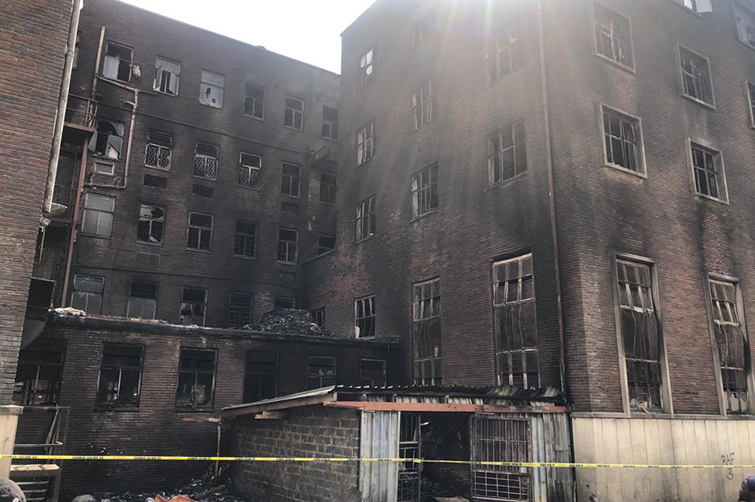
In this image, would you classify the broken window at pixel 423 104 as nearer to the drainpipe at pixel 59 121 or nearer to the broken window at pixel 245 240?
the broken window at pixel 245 240

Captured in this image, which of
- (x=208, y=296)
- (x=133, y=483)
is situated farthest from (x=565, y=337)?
(x=208, y=296)

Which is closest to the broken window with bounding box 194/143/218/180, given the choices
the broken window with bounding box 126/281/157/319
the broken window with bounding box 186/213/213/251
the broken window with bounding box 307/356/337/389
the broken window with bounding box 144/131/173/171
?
the broken window with bounding box 144/131/173/171

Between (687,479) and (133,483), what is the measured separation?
14.5m

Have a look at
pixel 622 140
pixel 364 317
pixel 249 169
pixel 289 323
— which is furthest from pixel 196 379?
pixel 622 140

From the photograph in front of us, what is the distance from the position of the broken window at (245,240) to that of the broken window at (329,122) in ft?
22.7

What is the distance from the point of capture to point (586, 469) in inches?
476

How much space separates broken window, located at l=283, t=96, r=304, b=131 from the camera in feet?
94.7

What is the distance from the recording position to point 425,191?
63.4ft

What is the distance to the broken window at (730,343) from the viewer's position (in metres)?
15.5

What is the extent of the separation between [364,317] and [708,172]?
40.7 feet

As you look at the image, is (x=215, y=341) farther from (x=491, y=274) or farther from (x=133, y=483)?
(x=491, y=274)

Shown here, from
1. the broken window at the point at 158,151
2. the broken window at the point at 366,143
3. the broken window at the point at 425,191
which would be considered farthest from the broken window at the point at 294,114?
the broken window at the point at 425,191

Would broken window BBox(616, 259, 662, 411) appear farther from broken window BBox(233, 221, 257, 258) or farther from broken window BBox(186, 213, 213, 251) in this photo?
broken window BBox(186, 213, 213, 251)

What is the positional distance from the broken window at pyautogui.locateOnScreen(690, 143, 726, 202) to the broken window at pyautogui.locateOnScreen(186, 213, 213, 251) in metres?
19.2
